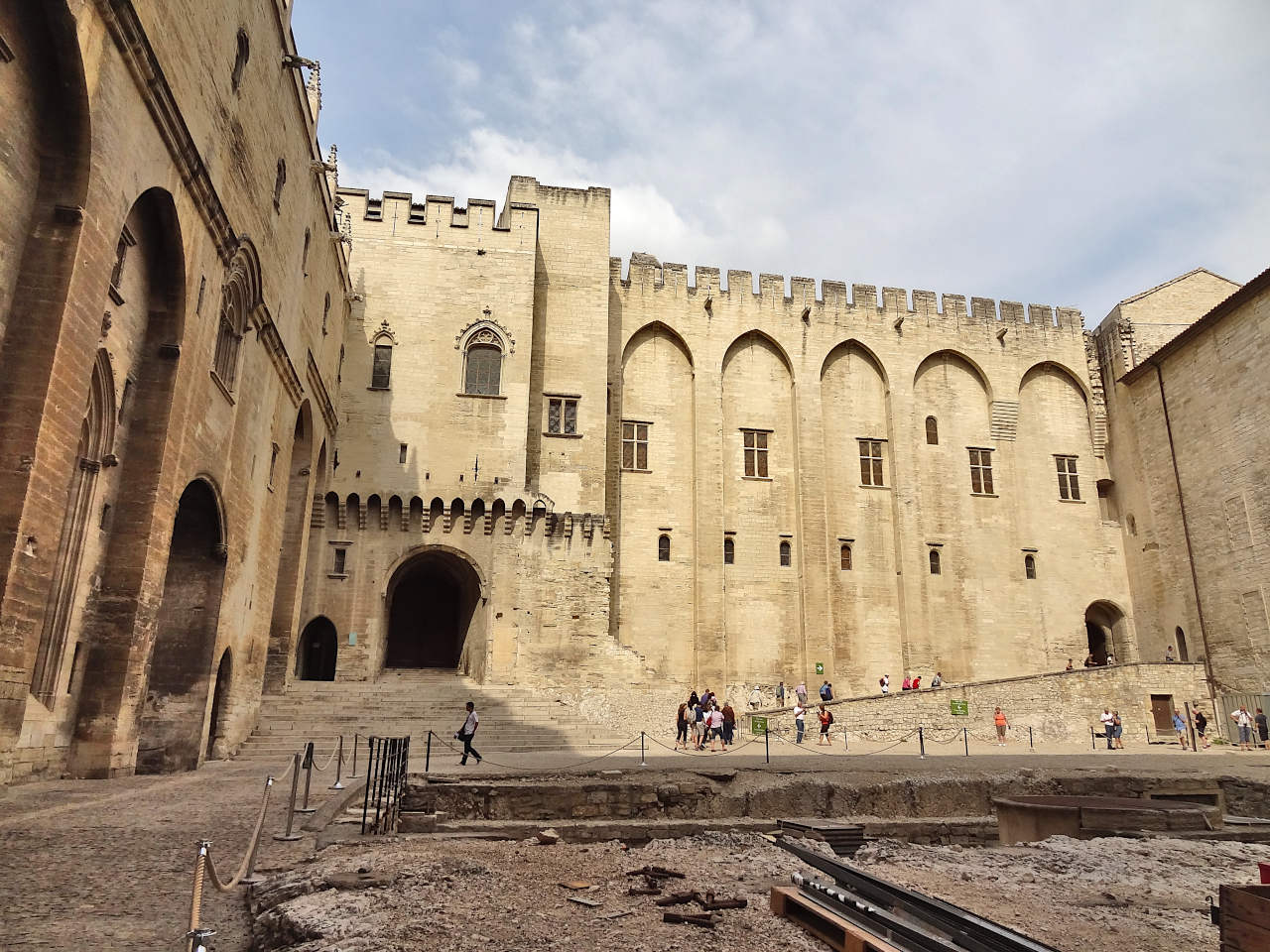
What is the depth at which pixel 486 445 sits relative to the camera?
929 inches

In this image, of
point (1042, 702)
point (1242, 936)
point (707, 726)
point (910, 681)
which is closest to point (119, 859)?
point (1242, 936)

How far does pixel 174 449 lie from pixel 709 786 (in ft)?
29.5

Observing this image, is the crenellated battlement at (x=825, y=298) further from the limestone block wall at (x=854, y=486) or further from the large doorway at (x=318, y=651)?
the large doorway at (x=318, y=651)

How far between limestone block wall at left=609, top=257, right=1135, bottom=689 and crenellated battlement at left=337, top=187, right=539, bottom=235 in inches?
197

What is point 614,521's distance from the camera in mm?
26422

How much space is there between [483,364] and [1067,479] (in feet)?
69.2

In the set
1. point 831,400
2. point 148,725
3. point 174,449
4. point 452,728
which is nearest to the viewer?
point 174,449

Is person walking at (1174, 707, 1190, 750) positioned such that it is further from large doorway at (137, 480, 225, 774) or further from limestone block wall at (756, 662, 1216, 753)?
large doorway at (137, 480, 225, 774)

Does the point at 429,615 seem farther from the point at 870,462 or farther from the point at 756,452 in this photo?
the point at 870,462

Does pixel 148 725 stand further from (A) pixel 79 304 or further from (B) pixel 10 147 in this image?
(B) pixel 10 147

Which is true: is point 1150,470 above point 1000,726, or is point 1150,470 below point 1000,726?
above

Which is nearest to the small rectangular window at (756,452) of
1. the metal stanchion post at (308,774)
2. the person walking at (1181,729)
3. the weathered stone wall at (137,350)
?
the person walking at (1181,729)

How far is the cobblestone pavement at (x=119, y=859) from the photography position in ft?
15.4

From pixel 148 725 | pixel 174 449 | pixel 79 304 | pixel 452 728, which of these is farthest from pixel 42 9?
pixel 452 728
